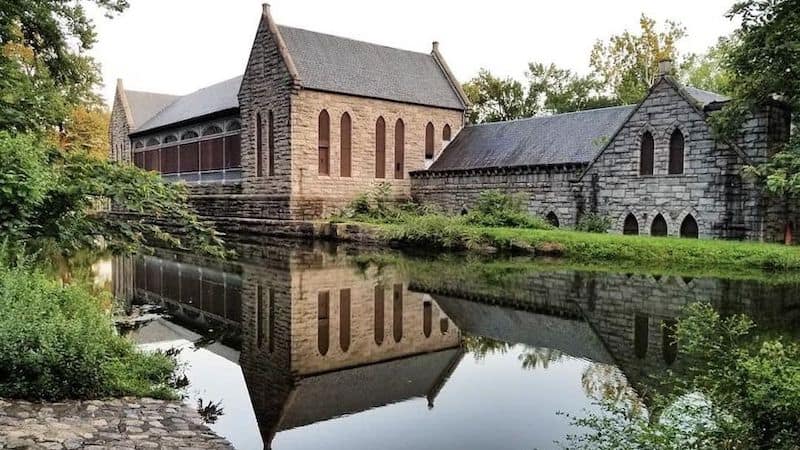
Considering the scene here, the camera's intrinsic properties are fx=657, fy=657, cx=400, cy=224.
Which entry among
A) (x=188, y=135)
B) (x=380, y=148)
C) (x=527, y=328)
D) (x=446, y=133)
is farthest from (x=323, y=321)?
(x=188, y=135)

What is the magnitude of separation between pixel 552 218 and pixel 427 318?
1671 cm

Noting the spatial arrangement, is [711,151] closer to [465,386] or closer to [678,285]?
[678,285]

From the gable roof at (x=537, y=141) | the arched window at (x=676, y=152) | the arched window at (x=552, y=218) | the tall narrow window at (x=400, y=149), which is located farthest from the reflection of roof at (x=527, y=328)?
the tall narrow window at (x=400, y=149)

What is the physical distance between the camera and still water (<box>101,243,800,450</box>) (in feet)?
21.8

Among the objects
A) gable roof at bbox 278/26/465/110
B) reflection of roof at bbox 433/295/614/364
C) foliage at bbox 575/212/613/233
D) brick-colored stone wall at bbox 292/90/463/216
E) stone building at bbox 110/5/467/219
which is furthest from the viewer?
gable roof at bbox 278/26/465/110

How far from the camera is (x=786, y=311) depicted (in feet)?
37.8

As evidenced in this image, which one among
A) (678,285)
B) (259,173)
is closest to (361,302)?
(678,285)

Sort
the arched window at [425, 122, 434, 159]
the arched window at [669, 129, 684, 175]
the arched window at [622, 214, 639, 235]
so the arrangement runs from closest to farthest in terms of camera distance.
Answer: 1. the arched window at [669, 129, 684, 175]
2. the arched window at [622, 214, 639, 235]
3. the arched window at [425, 122, 434, 159]

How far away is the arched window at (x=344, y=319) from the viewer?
995 centimetres

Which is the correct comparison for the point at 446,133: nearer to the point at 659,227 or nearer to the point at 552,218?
the point at 552,218

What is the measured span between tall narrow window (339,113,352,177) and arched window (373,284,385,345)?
1936 cm

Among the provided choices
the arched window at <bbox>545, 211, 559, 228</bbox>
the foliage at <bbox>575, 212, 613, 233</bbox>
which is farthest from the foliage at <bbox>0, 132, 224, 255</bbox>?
the arched window at <bbox>545, 211, 559, 228</bbox>

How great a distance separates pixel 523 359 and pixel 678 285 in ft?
23.9

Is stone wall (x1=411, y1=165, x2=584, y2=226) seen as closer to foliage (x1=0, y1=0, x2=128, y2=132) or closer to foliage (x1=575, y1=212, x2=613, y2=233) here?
foliage (x1=575, y1=212, x2=613, y2=233)
